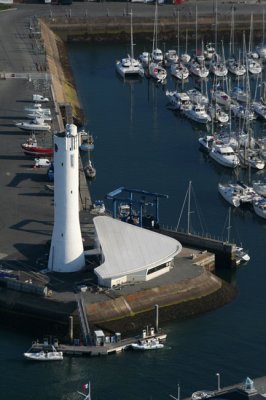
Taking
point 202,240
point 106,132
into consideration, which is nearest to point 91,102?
point 106,132

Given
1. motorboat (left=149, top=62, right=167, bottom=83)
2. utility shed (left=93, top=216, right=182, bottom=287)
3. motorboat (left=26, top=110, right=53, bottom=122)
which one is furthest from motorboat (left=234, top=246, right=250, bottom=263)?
motorboat (left=149, top=62, right=167, bottom=83)

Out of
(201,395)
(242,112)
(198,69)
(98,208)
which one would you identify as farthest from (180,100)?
(201,395)

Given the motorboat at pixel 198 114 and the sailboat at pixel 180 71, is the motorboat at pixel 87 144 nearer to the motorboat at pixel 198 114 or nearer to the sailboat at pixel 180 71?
the motorboat at pixel 198 114

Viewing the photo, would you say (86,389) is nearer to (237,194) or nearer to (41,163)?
(237,194)

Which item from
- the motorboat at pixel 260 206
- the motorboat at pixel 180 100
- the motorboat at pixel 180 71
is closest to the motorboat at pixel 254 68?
the motorboat at pixel 180 71

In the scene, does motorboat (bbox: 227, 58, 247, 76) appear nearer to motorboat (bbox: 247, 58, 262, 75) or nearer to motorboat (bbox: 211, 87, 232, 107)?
motorboat (bbox: 247, 58, 262, 75)

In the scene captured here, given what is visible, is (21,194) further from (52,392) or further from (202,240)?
(52,392)
